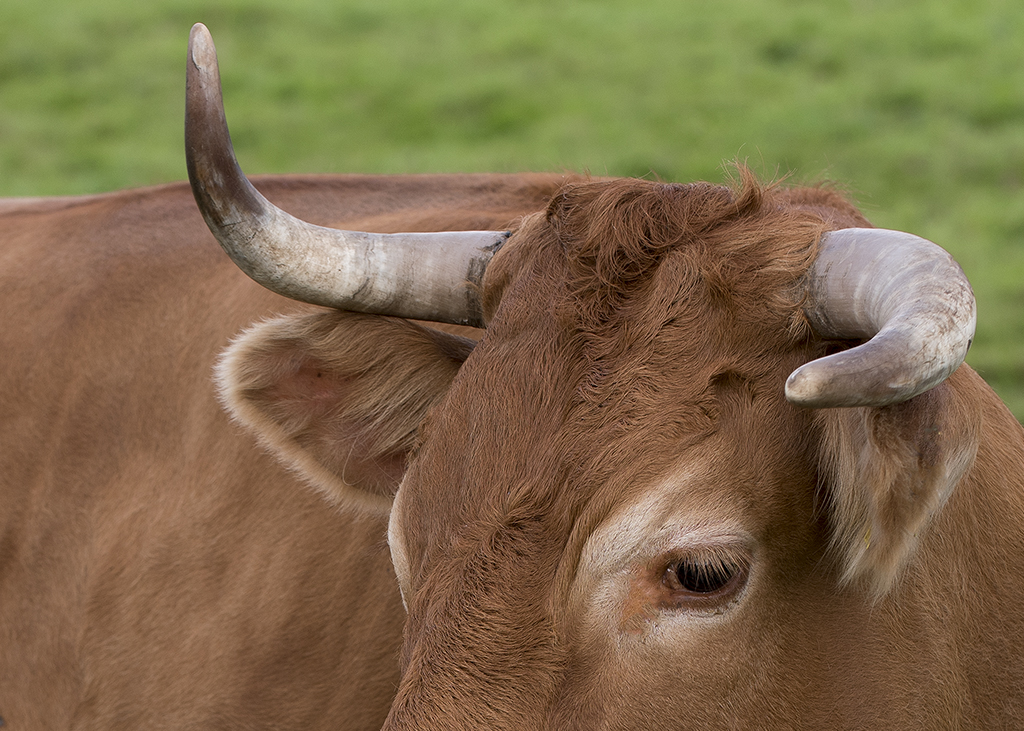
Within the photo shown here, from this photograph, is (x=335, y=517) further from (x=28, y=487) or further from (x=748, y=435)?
(x=748, y=435)

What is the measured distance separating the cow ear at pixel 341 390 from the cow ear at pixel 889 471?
0.93 m

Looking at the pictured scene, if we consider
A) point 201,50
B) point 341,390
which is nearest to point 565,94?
point 341,390

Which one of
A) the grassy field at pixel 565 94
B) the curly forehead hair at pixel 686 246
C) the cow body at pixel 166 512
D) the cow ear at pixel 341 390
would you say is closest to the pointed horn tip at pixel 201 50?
the cow ear at pixel 341 390

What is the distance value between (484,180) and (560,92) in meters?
6.09

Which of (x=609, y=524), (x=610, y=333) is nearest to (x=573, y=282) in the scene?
(x=610, y=333)

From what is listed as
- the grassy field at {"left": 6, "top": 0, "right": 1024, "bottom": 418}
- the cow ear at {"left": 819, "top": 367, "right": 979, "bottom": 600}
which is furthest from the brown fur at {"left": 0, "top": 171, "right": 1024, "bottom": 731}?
the grassy field at {"left": 6, "top": 0, "right": 1024, "bottom": 418}

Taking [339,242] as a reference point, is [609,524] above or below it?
below

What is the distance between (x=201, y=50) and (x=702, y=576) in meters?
1.30

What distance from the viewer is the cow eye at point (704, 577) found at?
1907 millimetres

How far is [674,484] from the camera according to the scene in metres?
1.91

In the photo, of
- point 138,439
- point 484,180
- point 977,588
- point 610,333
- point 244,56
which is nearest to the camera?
point 610,333

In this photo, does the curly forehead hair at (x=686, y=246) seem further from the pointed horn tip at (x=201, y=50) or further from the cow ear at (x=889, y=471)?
the pointed horn tip at (x=201, y=50)

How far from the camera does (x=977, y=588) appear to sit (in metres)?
2.30

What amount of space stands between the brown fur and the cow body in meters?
0.01
